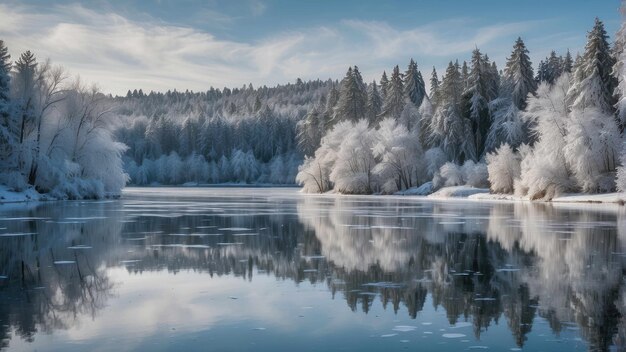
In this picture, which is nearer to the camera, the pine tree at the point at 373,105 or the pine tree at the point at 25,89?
the pine tree at the point at 25,89

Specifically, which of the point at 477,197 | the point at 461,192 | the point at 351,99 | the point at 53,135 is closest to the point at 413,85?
the point at 351,99

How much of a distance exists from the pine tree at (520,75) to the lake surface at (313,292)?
5301 centimetres

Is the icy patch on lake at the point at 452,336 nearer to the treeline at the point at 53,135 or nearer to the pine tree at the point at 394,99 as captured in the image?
the treeline at the point at 53,135

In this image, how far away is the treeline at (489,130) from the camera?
49875 mm

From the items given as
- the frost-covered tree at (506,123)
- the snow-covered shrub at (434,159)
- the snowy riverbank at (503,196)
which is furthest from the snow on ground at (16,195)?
the frost-covered tree at (506,123)

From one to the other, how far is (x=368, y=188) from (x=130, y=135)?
105 meters

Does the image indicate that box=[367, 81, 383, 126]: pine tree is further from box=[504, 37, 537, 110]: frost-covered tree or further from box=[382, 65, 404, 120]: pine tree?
box=[504, 37, 537, 110]: frost-covered tree

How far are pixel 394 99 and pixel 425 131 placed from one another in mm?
12361

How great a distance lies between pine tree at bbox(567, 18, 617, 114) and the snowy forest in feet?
0.34

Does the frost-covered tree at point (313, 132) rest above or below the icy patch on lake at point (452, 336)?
above

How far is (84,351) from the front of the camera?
25.2 feet

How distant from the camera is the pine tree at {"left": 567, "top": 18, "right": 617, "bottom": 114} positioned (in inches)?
2104

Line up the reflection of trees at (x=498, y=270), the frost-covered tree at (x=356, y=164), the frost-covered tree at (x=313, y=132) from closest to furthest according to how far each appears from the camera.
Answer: the reflection of trees at (x=498, y=270) < the frost-covered tree at (x=356, y=164) < the frost-covered tree at (x=313, y=132)

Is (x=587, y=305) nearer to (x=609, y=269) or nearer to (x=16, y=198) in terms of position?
(x=609, y=269)
